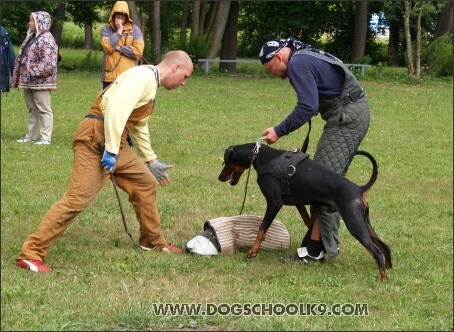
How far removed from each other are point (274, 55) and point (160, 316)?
2458 millimetres

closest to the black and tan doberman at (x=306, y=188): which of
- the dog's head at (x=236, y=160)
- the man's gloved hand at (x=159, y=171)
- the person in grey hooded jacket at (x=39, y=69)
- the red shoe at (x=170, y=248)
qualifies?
the dog's head at (x=236, y=160)

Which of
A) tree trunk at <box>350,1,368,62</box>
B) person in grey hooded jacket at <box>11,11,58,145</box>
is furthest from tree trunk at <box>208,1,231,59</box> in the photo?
person in grey hooded jacket at <box>11,11,58,145</box>

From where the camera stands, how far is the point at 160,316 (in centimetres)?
510

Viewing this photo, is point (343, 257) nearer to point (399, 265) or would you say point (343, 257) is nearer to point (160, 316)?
point (399, 265)

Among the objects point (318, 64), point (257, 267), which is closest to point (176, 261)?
point (257, 267)

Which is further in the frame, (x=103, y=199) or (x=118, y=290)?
(x=103, y=199)

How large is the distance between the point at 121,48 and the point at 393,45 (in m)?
28.5

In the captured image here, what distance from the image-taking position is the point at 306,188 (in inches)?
257

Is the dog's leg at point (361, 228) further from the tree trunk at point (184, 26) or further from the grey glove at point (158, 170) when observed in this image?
the tree trunk at point (184, 26)

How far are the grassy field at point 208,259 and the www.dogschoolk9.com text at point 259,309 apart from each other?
3 cm

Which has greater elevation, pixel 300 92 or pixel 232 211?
pixel 300 92

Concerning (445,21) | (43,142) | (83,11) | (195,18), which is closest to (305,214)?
(43,142)

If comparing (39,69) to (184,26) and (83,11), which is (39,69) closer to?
(83,11)

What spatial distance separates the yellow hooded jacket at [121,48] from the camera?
12281 millimetres
